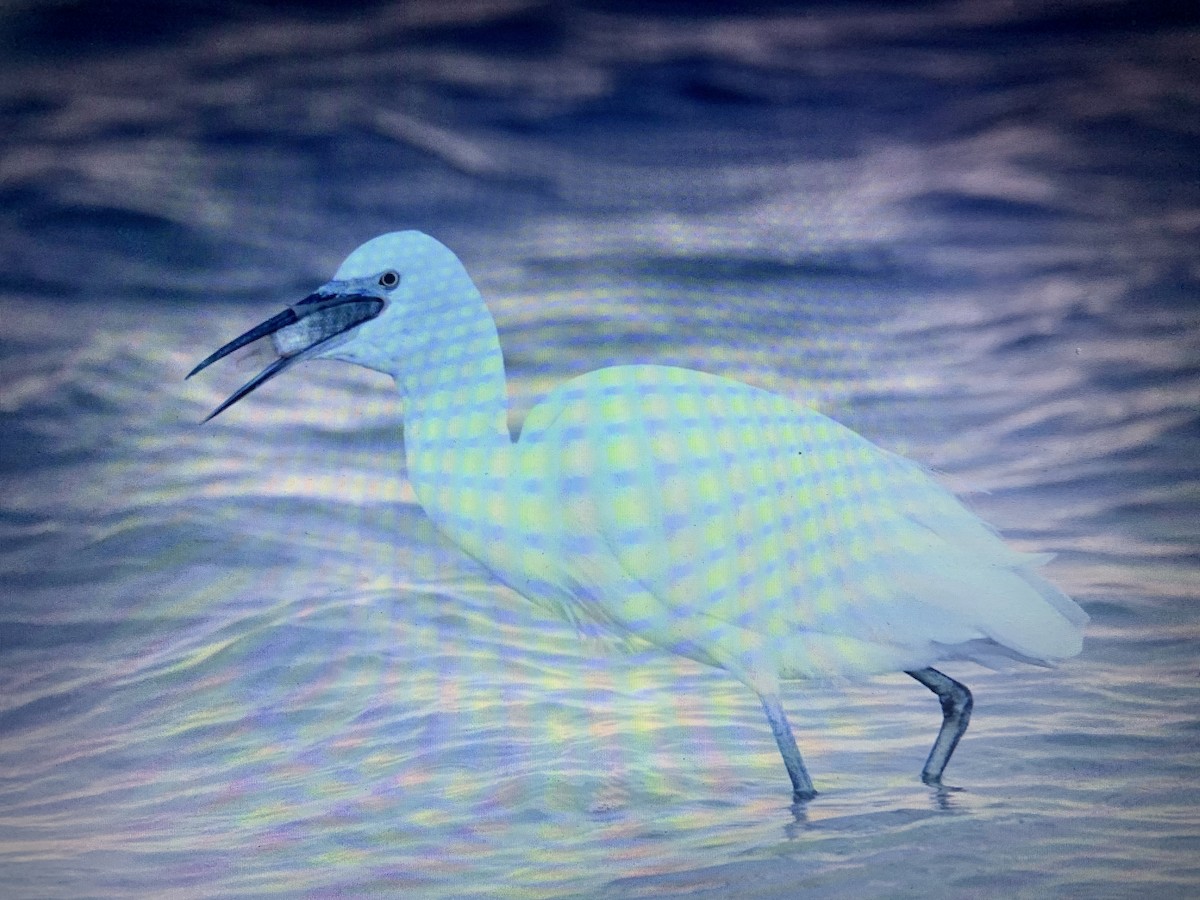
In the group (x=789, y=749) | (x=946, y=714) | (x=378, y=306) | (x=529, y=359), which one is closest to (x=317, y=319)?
(x=378, y=306)

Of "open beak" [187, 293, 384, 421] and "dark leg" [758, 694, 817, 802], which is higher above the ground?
"open beak" [187, 293, 384, 421]

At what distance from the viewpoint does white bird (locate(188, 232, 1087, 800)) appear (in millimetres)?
2287

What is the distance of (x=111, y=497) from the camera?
278cm

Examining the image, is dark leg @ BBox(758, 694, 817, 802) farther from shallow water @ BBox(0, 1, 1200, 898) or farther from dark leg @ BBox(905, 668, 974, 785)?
dark leg @ BBox(905, 668, 974, 785)

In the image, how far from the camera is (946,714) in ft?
8.20

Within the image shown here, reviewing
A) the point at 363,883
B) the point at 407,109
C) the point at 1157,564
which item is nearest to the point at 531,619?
the point at 363,883

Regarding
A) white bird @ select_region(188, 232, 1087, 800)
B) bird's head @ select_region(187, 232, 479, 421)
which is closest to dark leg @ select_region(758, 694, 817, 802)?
white bird @ select_region(188, 232, 1087, 800)

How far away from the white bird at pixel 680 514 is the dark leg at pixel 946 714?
5.6 inches

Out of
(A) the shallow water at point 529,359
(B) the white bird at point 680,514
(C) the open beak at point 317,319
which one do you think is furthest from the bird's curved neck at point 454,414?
(A) the shallow water at point 529,359

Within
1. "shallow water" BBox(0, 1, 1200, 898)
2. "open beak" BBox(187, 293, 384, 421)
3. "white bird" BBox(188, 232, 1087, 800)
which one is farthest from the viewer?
"shallow water" BBox(0, 1, 1200, 898)

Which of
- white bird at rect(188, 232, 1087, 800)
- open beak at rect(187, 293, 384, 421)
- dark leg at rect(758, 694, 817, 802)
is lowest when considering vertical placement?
dark leg at rect(758, 694, 817, 802)

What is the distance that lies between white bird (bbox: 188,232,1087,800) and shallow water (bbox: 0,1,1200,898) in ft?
1.12

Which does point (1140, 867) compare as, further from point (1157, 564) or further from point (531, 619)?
point (531, 619)

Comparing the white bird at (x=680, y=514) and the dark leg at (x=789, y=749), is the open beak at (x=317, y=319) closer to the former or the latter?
the white bird at (x=680, y=514)
